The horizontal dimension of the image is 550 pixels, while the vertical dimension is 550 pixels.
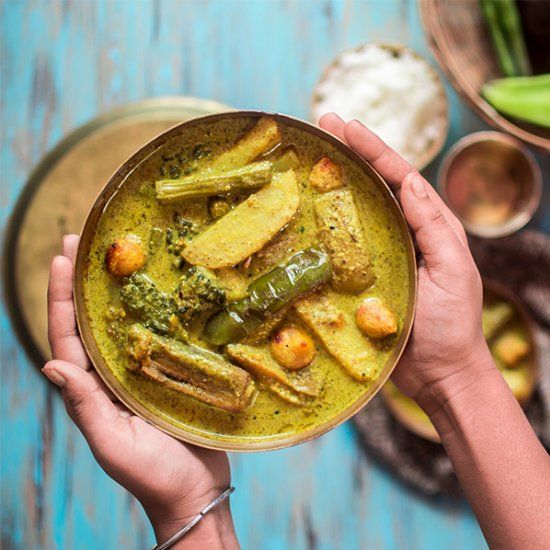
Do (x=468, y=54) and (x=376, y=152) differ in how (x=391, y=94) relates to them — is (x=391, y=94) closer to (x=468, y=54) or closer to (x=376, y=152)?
(x=468, y=54)

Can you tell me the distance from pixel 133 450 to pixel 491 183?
1.96 m

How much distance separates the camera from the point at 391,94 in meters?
3.07

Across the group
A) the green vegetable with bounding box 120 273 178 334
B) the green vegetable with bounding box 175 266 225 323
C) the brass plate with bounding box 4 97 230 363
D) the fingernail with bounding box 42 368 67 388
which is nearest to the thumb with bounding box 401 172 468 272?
the green vegetable with bounding box 175 266 225 323

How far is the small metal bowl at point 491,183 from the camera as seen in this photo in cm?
297

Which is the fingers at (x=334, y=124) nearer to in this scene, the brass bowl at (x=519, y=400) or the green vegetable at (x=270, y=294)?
the green vegetable at (x=270, y=294)

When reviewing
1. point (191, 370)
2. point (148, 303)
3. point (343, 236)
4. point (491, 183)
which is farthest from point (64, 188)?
point (491, 183)

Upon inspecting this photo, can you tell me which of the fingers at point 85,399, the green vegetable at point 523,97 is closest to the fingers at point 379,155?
the green vegetable at point 523,97

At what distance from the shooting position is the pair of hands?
6.66ft

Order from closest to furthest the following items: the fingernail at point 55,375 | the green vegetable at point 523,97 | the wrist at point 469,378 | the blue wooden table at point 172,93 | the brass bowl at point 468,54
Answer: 1. the fingernail at point 55,375
2. the wrist at point 469,378
3. the brass bowl at point 468,54
4. the green vegetable at point 523,97
5. the blue wooden table at point 172,93

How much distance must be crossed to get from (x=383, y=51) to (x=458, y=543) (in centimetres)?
212

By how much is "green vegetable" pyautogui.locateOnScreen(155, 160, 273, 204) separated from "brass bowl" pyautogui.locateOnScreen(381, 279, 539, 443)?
4.08 ft

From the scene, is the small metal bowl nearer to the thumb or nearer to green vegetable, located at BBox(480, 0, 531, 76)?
green vegetable, located at BBox(480, 0, 531, 76)

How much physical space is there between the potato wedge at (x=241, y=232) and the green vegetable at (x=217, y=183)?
44mm

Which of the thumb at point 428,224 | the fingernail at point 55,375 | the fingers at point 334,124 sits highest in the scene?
the fingers at point 334,124
